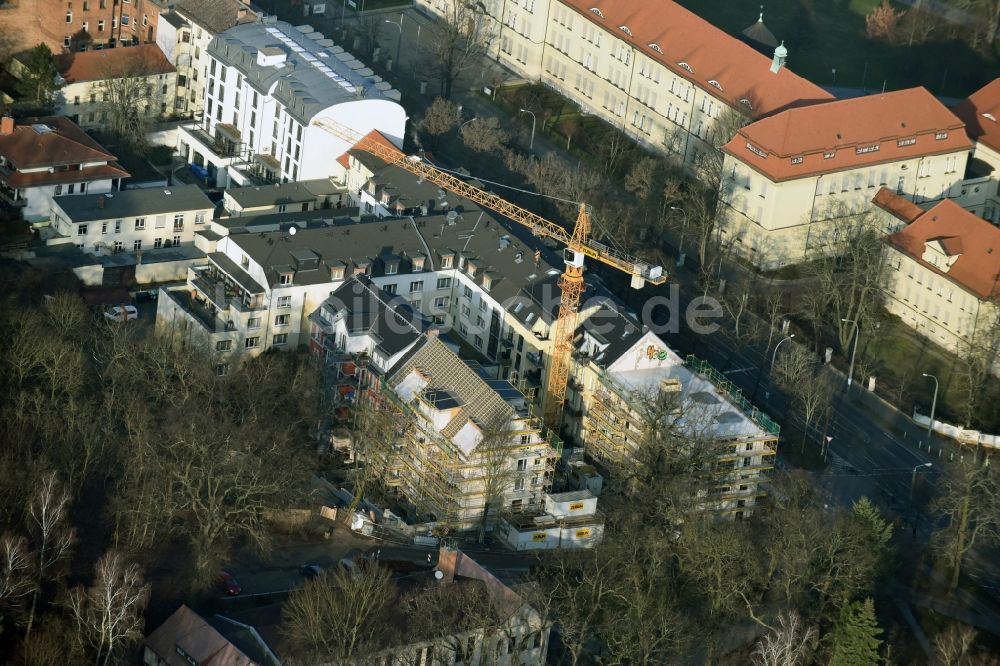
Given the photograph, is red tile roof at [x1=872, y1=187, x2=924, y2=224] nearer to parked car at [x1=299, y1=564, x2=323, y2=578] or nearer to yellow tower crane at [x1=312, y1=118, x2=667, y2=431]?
yellow tower crane at [x1=312, y1=118, x2=667, y2=431]

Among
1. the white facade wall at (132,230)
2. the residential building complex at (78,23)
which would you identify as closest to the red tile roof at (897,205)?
the white facade wall at (132,230)

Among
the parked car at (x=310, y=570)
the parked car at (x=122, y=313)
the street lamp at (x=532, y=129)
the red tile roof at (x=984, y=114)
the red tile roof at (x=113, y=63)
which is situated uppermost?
the red tile roof at (x=984, y=114)

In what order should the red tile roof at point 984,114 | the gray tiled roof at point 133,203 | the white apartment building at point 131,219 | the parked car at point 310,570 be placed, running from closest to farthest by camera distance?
the parked car at point 310,570
the white apartment building at point 131,219
the gray tiled roof at point 133,203
the red tile roof at point 984,114

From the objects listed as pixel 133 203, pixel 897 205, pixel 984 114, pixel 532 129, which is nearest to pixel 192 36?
pixel 133 203

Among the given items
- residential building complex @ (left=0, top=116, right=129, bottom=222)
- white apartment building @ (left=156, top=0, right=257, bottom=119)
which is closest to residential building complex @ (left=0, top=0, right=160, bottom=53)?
white apartment building @ (left=156, top=0, right=257, bottom=119)

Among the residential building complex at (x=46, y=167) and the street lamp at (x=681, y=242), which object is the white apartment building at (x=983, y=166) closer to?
the street lamp at (x=681, y=242)

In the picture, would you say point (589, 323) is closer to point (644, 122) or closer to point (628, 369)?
point (628, 369)
